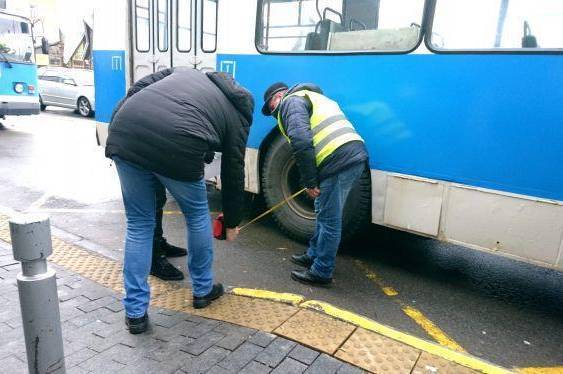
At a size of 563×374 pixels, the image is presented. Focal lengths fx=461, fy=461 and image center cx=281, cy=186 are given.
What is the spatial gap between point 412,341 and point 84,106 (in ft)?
49.8

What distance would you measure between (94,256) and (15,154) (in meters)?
5.46

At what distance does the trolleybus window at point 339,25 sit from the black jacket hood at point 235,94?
4.78ft

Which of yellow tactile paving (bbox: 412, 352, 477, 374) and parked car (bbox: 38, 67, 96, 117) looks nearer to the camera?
yellow tactile paving (bbox: 412, 352, 477, 374)

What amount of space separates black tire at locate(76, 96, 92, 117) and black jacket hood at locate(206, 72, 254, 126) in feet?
45.8

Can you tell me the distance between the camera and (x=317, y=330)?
8.25ft

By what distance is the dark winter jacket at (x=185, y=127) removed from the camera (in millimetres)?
2400

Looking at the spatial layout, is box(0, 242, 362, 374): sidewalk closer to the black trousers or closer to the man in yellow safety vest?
the black trousers

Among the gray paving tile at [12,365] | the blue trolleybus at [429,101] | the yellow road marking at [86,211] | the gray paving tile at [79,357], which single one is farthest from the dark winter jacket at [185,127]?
the yellow road marking at [86,211]

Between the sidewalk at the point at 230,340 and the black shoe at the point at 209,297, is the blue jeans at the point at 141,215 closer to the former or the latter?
the sidewalk at the point at 230,340

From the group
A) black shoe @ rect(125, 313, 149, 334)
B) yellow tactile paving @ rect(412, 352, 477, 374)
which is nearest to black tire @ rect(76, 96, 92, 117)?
black shoe @ rect(125, 313, 149, 334)

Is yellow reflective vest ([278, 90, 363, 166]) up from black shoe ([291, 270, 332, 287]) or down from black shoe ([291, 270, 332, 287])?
up

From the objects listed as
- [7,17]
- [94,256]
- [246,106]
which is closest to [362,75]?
[246,106]

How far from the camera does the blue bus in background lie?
32.7 feet

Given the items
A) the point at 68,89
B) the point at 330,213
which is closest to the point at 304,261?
the point at 330,213
